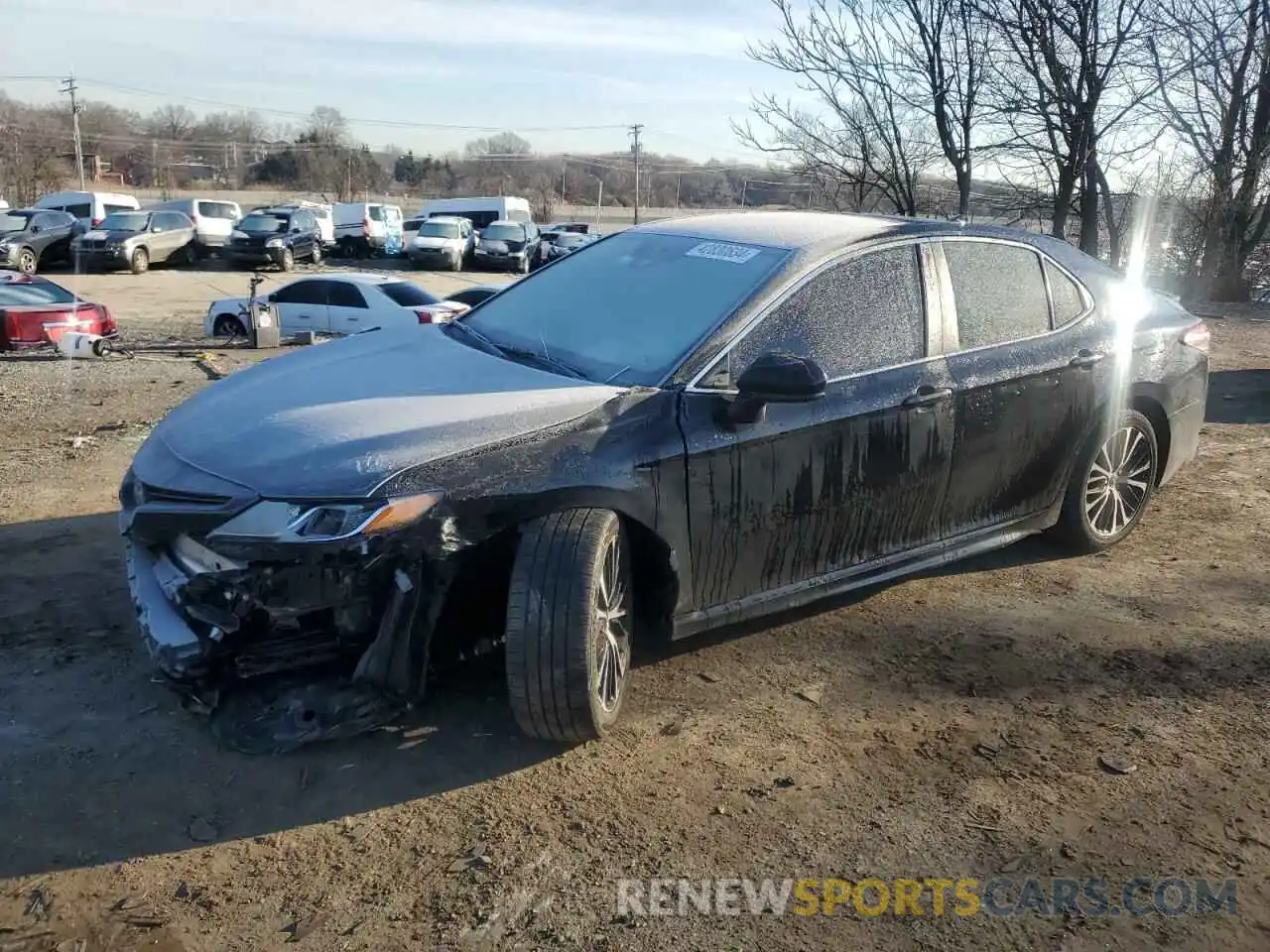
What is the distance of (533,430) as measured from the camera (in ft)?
10.9

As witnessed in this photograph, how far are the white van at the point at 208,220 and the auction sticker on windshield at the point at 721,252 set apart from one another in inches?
1157

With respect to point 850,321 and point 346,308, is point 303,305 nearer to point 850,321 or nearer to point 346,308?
point 346,308

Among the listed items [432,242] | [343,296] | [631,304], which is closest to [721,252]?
[631,304]

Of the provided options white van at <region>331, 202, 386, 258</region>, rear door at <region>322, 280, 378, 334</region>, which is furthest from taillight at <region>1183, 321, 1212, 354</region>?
white van at <region>331, 202, 386, 258</region>

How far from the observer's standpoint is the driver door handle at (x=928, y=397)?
13.5ft

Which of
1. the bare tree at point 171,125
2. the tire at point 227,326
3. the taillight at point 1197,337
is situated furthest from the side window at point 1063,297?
the bare tree at point 171,125

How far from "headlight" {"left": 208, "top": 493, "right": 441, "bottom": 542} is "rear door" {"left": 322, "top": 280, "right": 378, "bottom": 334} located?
42.2ft

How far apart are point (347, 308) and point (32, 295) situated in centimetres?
408

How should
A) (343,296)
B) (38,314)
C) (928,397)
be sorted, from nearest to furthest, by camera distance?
(928,397)
(38,314)
(343,296)

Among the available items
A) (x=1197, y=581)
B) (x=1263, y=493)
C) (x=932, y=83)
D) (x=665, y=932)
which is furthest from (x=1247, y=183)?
(x=665, y=932)

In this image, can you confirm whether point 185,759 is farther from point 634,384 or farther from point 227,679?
point 634,384

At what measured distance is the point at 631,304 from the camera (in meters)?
4.11

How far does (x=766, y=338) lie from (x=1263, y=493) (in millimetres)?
4296

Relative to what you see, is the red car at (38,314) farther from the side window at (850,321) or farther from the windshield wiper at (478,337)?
the side window at (850,321)
